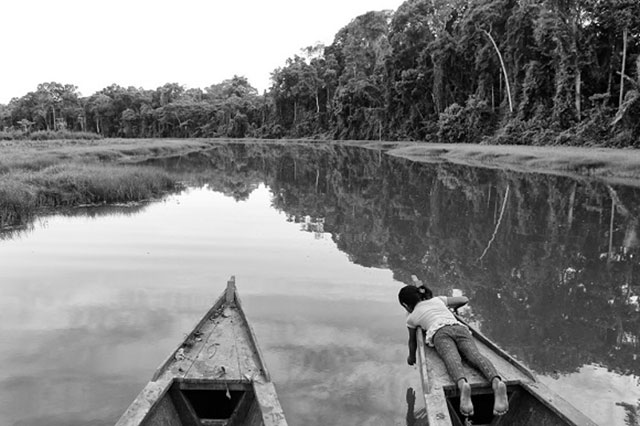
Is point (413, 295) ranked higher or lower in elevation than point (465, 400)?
higher

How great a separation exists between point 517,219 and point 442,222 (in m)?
1.83

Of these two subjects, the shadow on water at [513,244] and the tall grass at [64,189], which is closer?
the shadow on water at [513,244]

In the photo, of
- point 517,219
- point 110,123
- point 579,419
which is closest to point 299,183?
point 517,219

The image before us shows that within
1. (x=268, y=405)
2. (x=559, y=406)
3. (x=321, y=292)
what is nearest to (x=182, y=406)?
(x=268, y=405)

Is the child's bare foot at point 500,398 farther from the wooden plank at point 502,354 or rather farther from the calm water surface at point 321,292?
the calm water surface at point 321,292

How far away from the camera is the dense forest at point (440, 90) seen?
27234 mm

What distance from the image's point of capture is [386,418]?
3.94m

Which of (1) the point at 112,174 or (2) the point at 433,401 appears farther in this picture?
(1) the point at 112,174

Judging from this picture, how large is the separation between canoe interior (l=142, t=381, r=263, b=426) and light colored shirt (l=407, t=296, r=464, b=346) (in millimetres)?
1583

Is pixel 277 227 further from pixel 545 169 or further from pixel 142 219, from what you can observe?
pixel 545 169

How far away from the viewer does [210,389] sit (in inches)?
137

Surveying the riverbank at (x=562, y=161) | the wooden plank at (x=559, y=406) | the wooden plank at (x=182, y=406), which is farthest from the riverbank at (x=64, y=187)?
the riverbank at (x=562, y=161)

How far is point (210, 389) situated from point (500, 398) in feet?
6.50

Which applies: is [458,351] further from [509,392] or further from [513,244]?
[513,244]
